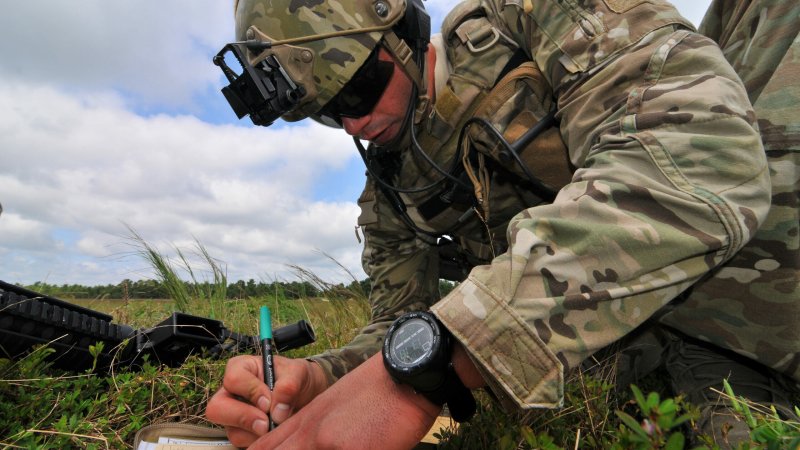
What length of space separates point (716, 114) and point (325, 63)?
185 centimetres

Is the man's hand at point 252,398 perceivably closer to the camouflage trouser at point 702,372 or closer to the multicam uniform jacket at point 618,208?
the multicam uniform jacket at point 618,208

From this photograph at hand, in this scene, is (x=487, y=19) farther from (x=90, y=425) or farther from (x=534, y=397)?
(x=90, y=425)

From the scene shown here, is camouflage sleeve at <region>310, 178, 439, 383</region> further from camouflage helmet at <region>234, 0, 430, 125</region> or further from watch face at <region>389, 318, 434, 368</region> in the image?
watch face at <region>389, 318, 434, 368</region>

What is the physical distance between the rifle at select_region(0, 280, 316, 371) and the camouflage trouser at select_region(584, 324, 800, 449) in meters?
1.54

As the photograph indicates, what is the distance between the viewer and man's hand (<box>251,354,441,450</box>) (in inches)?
48.5

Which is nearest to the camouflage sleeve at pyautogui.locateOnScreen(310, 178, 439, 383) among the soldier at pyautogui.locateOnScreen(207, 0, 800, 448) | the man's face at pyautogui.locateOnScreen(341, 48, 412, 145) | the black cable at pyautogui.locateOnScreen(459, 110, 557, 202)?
the soldier at pyautogui.locateOnScreen(207, 0, 800, 448)

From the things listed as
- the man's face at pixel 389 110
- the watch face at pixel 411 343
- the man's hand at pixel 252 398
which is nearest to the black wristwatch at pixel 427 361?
the watch face at pixel 411 343

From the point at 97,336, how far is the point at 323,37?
173cm

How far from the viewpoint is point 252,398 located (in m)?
1.79

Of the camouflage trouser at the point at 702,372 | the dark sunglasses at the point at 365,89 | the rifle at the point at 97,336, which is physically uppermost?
the dark sunglasses at the point at 365,89

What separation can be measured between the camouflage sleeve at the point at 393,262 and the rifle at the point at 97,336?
0.62 m

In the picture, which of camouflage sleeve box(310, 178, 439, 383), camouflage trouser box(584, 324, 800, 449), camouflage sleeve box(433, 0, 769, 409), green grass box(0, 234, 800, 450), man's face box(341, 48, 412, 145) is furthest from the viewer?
camouflage sleeve box(310, 178, 439, 383)

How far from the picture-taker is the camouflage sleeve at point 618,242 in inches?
47.2

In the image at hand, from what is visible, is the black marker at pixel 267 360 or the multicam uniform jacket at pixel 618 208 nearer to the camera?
the multicam uniform jacket at pixel 618 208
